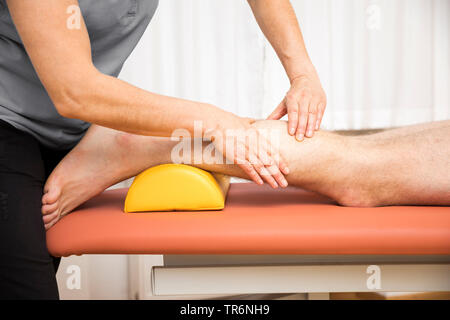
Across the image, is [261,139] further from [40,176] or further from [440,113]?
[440,113]

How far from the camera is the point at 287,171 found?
0.85 metres

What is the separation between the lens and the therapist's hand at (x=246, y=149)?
2.59ft

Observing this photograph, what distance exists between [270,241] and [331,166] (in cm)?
25

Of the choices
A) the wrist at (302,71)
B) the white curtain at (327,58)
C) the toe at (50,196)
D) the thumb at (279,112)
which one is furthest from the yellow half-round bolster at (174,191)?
the white curtain at (327,58)

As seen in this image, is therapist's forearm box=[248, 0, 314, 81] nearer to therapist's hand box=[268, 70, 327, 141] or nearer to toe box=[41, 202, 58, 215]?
therapist's hand box=[268, 70, 327, 141]

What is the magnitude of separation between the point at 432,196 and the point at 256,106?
43.6 inches

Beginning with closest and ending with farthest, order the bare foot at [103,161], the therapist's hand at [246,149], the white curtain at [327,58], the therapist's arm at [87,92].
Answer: the therapist's arm at [87,92]
the therapist's hand at [246,149]
the bare foot at [103,161]
the white curtain at [327,58]

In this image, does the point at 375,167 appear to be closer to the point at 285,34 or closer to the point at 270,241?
the point at 270,241

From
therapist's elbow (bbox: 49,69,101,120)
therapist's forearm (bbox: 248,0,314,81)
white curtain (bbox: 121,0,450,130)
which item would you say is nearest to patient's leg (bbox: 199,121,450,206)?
therapist's forearm (bbox: 248,0,314,81)

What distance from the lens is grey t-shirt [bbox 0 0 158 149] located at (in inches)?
32.8

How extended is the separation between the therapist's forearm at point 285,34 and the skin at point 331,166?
0.24 m

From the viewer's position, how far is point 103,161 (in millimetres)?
921

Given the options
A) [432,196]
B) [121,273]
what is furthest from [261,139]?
[121,273]

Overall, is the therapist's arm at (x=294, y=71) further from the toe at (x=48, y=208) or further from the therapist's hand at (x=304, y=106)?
the toe at (x=48, y=208)
